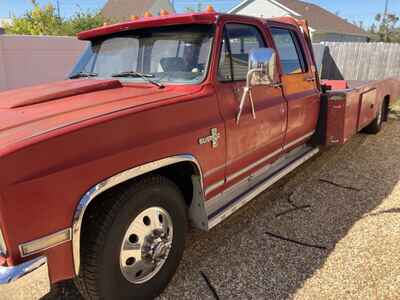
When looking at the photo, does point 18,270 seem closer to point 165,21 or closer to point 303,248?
point 165,21

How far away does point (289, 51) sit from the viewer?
416 centimetres

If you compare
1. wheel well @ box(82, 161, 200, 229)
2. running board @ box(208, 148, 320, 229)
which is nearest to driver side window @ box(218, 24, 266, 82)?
wheel well @ box(82, 161, 200, 229)

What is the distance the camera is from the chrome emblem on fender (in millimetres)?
2699

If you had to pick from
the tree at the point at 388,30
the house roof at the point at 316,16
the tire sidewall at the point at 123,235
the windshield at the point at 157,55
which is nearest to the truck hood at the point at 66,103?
the windshield at the point at 157,55

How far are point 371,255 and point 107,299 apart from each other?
223 centimetres

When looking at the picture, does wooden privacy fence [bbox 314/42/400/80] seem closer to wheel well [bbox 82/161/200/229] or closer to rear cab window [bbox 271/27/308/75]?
rear cab window [bbox 271/27/308/75]


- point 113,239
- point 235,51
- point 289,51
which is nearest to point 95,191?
point 113,239

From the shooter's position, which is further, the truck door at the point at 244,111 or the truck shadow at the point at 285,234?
the truck door at the point at 244,111

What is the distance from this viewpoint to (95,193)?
201 cm

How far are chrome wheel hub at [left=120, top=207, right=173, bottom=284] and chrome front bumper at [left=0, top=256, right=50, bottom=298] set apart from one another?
52 cm

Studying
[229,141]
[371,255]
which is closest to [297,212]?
[371,255]

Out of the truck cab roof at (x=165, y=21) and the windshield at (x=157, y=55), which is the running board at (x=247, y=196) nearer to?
the windshield at (x=157, y=55)

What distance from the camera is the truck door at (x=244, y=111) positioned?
2.97 metres

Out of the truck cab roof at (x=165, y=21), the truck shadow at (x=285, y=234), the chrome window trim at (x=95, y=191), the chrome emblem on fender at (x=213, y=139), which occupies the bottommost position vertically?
the truck shadow at (x=285, y=234)
